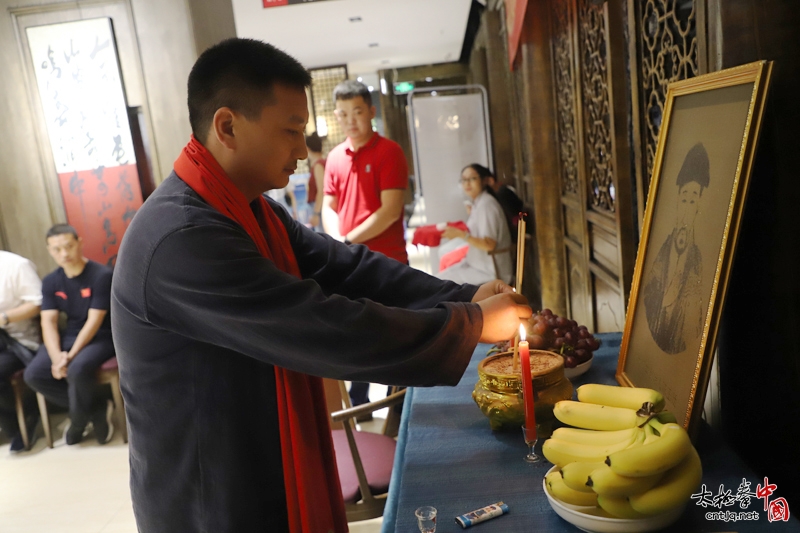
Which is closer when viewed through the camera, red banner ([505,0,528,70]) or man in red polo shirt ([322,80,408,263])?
red banner ([505,0,528,70])

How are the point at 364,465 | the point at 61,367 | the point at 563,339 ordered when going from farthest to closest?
1. the point at 61,367
2. the point at 364,465
3. the point at 563,339

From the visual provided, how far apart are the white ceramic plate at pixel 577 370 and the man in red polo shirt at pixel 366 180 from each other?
1954 millimetres

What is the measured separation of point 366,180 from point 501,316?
244cm

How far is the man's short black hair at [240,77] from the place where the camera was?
1229 mm

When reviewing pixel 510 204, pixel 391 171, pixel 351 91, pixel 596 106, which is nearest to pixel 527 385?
pixel 596 106

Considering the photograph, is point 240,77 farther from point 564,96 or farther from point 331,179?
point 564,96

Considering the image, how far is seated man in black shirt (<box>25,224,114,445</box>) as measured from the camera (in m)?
4.14

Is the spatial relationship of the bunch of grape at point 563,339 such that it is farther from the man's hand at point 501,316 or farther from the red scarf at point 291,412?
the red scarf at point 291,412

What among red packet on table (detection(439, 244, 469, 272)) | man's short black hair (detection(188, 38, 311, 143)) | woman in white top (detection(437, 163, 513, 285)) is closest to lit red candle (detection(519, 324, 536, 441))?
man's short black hair (detection(188, 38, 311, 143))

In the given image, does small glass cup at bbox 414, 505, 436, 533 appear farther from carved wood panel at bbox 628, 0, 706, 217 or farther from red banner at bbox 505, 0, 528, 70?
red banner at bbox 505, 0, 528, 70

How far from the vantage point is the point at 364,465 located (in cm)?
214

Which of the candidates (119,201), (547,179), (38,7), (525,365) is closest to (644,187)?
→ (525,365)

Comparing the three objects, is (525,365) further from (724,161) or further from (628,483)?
(724,161)

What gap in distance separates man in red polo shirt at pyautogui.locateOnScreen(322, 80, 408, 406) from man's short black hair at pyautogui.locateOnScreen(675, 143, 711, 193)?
220 centimetres
